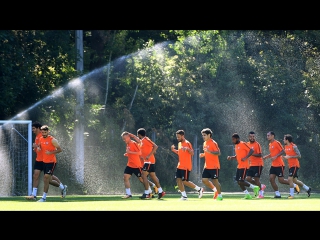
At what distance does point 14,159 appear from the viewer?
2995 centimetres

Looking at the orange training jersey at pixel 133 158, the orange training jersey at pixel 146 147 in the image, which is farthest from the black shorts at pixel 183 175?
the orange training jersey at pixel 146 147

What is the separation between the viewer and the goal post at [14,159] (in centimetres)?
2898

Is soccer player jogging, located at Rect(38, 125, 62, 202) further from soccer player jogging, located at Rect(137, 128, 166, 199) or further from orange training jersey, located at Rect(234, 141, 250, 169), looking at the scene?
orange training jersey, located at Rect(234, 141, 250, 169)

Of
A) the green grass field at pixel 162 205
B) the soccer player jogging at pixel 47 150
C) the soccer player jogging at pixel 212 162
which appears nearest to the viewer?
the green grass field at pixel 162 205

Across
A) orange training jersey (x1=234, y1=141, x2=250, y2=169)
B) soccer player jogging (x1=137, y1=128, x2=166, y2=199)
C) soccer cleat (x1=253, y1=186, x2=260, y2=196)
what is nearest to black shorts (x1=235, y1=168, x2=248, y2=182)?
orange training jersey (x1=234, y1=141, x2=250, y2=169)

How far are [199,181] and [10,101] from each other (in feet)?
32.3

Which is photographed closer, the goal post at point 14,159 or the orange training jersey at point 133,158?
the orange training jersey at point 133,158

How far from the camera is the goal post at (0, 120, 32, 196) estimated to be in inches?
1141

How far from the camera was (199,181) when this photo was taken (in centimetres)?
3759

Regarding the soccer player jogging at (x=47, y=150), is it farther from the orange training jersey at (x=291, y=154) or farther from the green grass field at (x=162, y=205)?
the orange training jersey at (x=291, y=154)

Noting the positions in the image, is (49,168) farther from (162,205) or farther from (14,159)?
(14,159)
